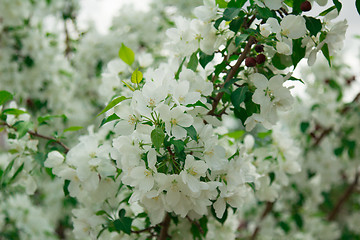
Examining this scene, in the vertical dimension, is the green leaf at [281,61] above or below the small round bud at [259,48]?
below

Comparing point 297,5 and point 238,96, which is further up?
point 297,5

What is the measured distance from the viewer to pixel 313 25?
96cm

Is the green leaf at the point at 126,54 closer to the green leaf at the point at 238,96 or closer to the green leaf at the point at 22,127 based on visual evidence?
the green leaf at the point at 238,96

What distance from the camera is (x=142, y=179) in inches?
36.0

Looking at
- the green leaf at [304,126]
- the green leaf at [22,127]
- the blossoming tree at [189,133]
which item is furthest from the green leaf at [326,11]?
the green leaf at [304,126]

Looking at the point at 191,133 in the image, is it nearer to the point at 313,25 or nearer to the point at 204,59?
the point at 204,59

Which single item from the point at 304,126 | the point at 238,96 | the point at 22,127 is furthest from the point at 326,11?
the point at 304,126

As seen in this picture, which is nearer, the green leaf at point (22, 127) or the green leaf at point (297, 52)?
the green leaf at point (297, 52)

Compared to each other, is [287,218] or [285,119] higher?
[285,119]

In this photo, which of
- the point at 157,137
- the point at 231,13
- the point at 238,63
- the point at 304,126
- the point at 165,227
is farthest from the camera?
the point at 304,126

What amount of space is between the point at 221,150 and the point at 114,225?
0.47 meters

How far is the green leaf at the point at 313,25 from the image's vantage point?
96 cm

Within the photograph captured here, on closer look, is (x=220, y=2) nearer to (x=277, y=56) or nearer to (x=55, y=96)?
(x=277, y=56)

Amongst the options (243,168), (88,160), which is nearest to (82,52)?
(88,160)
